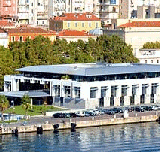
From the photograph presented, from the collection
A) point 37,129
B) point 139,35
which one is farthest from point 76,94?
point 139,35

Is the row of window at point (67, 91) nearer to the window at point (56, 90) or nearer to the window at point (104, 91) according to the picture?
the window at point (56, 90)

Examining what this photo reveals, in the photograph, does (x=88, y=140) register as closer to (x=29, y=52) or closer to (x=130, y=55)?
(x=29, y=52)

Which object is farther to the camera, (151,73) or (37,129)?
(151,73)

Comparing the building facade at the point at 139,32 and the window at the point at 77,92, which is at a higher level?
the building facade at the point at 139,32

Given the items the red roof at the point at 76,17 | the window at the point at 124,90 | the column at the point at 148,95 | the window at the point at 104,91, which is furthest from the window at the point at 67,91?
the red roof at the point at 76,17

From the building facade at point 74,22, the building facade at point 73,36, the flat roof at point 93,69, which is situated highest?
the building facade at point 74,22
